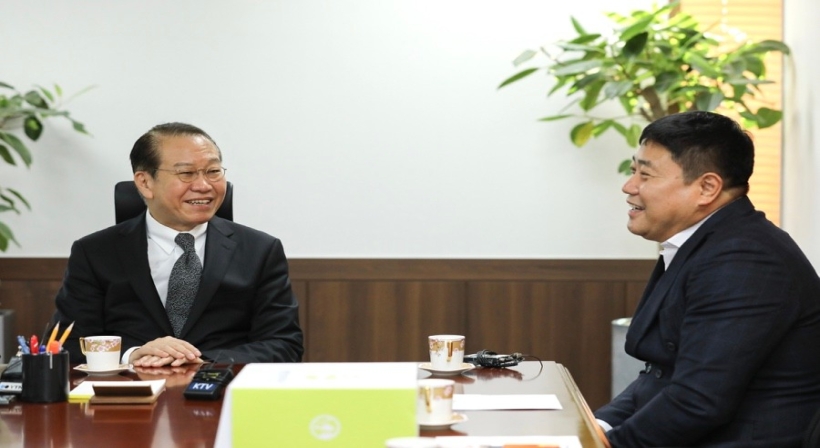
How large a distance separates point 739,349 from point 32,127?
3522mm

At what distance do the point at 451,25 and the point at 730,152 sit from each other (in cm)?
258

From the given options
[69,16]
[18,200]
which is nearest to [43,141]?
[18,200]

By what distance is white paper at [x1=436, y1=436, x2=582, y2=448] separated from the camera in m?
1.63

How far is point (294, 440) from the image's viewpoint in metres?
1.35

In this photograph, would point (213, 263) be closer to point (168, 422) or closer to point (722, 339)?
point (168, 422)

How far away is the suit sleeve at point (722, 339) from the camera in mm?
2033

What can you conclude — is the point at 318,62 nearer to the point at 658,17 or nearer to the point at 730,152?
the point at 658,17

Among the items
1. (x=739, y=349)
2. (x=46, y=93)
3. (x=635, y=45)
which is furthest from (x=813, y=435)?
(x=46, y=93)

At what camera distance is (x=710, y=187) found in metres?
2.31

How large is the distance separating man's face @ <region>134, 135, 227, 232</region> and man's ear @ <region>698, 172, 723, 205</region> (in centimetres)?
147

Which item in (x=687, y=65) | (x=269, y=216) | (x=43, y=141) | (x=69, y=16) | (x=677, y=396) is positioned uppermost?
(x=69, y=16)

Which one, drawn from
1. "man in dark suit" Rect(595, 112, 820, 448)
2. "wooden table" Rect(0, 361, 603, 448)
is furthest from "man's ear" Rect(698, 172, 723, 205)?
"wooden table" Rect(0, 361, 603, 448)

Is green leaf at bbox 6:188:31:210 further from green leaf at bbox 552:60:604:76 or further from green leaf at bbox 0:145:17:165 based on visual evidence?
green leaf at bbox 552:60:604:76

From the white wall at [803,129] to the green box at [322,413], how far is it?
10.3ft
